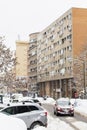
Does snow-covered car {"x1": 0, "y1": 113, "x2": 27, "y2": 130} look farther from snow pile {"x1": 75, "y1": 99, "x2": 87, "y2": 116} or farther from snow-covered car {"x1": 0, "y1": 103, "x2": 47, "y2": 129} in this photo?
snow pile {"x1": 75, "y1": 99, "x2": 87, "y2": 116}

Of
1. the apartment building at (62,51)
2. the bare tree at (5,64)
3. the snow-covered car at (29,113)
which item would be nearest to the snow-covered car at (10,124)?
the snow-covered car at (29,113)

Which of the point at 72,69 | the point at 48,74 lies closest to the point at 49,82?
the point at 48,74

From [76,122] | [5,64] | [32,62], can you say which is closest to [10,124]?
[76,122]

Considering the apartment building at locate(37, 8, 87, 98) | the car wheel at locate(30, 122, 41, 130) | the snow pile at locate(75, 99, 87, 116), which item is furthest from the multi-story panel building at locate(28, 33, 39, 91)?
the car wheel at locate(30, 122, 41, 130)

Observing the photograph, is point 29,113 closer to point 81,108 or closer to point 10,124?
point 10,124

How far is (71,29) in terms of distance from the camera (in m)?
95.4

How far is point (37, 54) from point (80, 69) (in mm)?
52690

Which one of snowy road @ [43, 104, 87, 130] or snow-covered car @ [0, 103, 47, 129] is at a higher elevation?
snow-covered car @ [0, 103, 47, 129]

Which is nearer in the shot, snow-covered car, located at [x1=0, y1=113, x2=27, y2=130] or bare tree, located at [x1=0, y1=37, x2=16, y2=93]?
snow-covered car, located at [x1=0, y1=113, x2=27, y2=130]

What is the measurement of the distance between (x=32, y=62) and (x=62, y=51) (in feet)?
142

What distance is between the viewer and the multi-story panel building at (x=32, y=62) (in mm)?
140625

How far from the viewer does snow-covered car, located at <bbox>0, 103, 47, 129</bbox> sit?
20984 millimetres

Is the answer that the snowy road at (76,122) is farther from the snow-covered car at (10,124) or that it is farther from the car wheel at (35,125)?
the snow-covered car at (10,124)

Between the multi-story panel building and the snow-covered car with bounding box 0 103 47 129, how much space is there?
115448 millimetres
